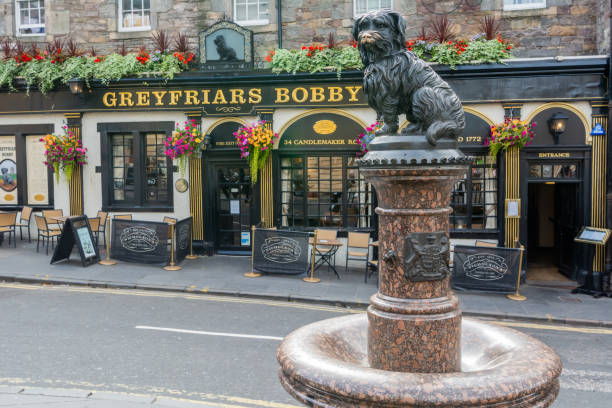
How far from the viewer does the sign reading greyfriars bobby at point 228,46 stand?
509 inches

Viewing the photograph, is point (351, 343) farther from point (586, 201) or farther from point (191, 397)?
point (586, 201)

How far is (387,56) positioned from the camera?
333 cm

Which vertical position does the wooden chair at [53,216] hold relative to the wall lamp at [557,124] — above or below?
below

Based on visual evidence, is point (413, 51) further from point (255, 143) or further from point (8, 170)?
point (8, 170)


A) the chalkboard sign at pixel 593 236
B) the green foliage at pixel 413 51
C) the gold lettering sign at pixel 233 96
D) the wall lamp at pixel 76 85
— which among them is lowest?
the chalkboard sign at pixel 593 236

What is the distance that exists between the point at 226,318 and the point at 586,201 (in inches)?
343

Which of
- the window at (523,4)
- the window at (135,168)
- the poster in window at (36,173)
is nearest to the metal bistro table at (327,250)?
the window at (135,168)

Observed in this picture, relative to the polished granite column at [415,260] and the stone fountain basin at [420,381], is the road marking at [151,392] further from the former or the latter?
the polished granite column at [415,260]

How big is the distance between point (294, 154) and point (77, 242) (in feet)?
18.7

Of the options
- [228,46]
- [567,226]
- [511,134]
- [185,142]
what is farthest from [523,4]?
[185,142]

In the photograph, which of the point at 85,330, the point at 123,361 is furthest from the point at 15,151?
the point at 123,361

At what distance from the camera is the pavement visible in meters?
9.18

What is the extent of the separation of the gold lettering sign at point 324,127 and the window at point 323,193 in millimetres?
675

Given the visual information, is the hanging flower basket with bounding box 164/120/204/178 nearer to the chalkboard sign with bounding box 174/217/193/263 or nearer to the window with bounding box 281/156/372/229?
the chalkboard sign with bounding box 174/217/193/263
